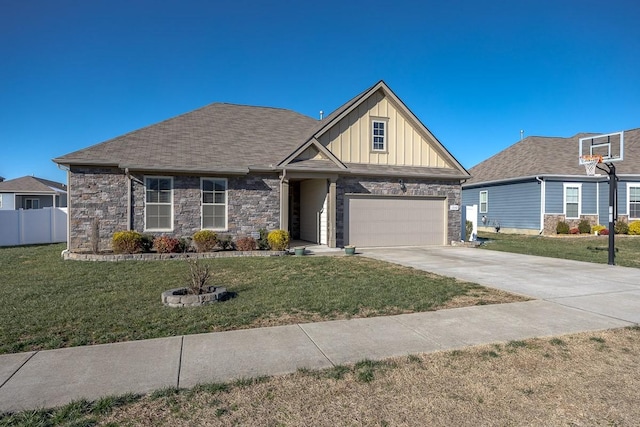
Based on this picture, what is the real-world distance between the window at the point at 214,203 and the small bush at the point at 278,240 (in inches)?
79.6

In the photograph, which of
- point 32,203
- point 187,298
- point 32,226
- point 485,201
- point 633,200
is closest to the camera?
point 187,298

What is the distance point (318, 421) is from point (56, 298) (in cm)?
612

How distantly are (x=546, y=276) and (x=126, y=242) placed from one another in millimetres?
11954

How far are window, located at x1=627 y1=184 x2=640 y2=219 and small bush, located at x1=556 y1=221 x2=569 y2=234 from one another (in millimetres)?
4476

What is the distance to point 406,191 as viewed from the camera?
1642 cm

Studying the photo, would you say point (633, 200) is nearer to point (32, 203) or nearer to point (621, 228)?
point (621, 228)

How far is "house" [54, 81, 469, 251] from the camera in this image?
529 inches

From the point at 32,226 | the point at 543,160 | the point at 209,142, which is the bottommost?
the point at 32,226

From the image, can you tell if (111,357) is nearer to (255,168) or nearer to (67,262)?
(67,262)

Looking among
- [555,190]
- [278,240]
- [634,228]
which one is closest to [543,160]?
[555,190]

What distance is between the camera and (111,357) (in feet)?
14.2

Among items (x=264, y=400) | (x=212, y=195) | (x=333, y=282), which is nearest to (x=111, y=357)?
(x=264, y=400)

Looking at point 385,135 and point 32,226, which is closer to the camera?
point 385,135

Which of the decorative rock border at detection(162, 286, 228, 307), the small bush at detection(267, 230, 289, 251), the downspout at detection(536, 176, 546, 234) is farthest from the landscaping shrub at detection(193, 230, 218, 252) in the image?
the downspout at detection(536, 176, 546, 234)
